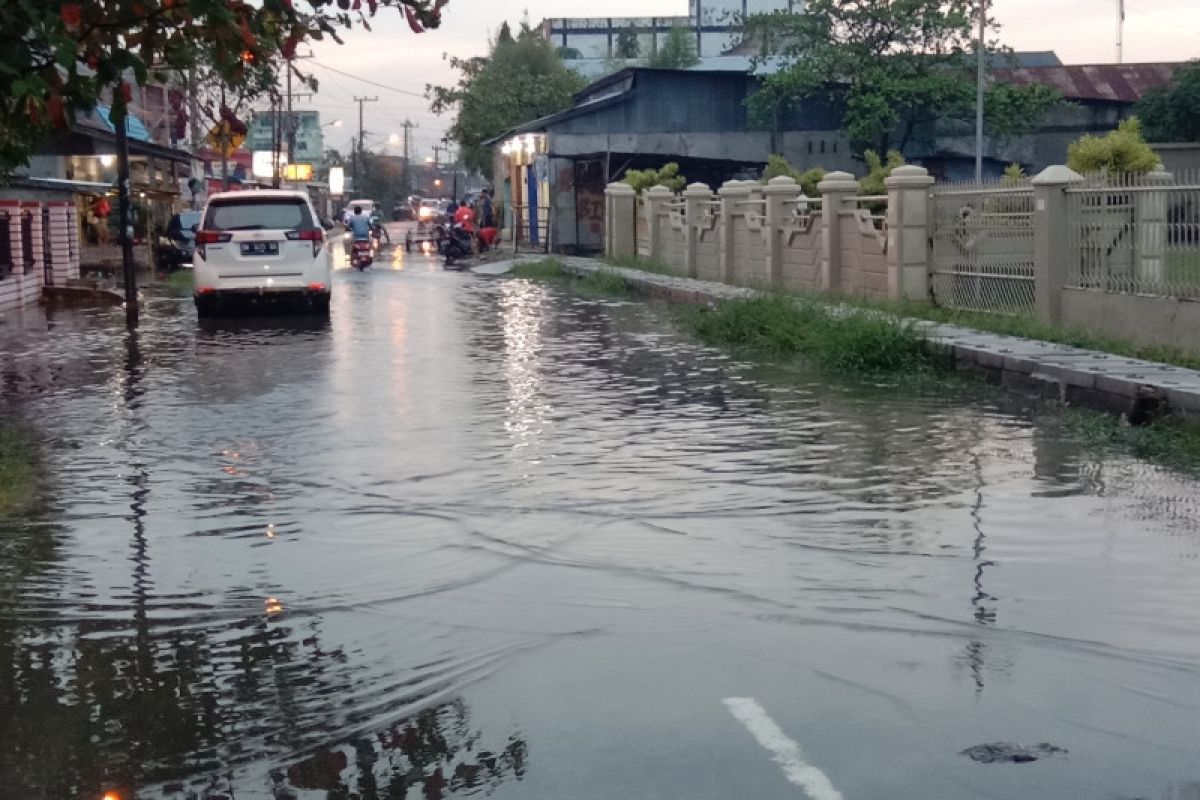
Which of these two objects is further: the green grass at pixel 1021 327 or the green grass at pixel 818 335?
the green grass at pixel 818 335

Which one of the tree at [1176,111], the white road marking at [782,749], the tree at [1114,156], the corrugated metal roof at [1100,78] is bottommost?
the white road marking at [782,749]

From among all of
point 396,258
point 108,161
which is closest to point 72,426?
point 396,258

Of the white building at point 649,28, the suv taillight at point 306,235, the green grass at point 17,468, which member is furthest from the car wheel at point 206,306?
the white building at point 649,28

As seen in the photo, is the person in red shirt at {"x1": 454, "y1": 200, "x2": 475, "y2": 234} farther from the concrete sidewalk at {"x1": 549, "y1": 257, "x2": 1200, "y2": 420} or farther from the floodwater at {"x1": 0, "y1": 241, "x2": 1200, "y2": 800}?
the floodwater at {"x1": 0, "y1": 241, "x2": 1200, "y2": 800}

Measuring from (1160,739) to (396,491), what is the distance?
5.57 m

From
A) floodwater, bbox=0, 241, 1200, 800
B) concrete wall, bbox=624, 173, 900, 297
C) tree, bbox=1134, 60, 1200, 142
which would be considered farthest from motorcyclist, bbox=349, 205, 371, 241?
floodwater, bbox=0, 241, 1200, 800

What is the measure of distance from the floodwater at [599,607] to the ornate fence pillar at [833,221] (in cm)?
1107

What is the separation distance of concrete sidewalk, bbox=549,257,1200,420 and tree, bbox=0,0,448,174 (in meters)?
5.85

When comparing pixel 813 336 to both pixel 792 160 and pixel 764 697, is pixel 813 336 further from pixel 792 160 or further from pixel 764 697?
pixel 792 160

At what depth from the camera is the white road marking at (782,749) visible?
4.64 metres

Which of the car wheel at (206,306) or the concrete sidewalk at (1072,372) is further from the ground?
the car wheel at (206,306)

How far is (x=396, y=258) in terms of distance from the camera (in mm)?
53562

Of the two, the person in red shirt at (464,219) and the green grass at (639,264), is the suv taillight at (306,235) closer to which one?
the green grass at (639,264)

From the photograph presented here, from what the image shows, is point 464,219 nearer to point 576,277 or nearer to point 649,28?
point 576,277
